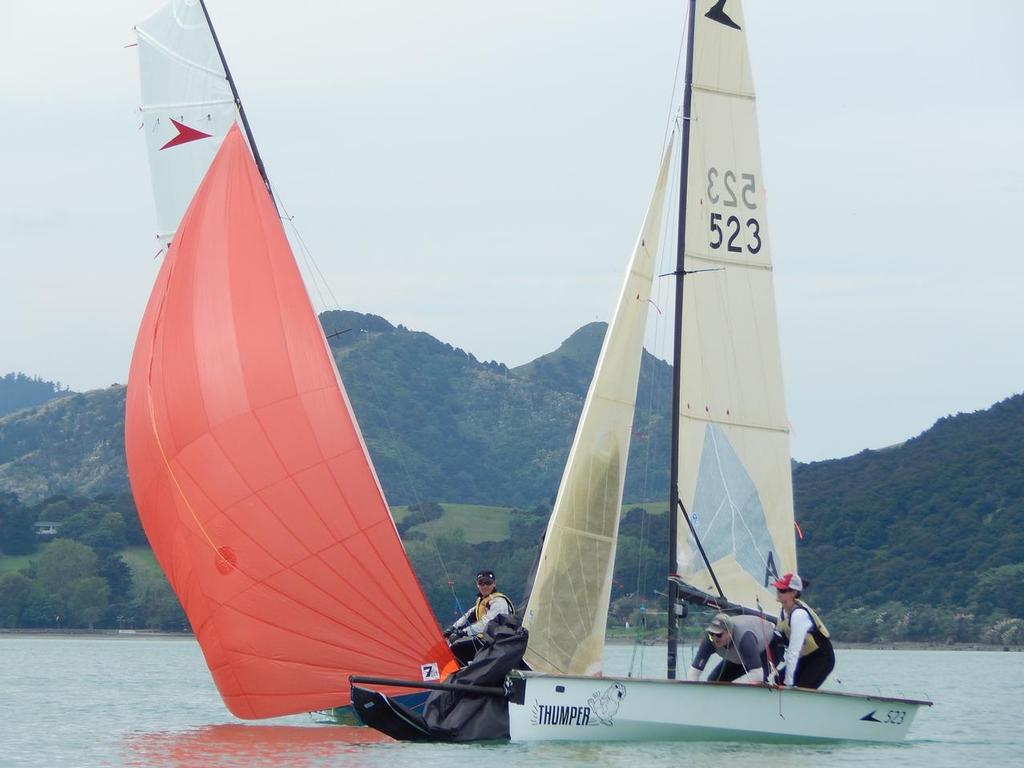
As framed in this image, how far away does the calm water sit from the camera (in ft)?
47.5

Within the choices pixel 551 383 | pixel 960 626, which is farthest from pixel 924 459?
pixel 551 383

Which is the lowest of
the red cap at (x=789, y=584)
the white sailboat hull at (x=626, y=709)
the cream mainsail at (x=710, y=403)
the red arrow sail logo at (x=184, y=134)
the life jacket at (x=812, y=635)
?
the white sailboat hull at (x=626, y=709)

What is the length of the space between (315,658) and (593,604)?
255 cm

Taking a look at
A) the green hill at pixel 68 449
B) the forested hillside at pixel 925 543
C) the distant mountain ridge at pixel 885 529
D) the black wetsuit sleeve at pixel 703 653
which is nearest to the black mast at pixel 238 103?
the black wetsuit sleeve at pixel 703 653

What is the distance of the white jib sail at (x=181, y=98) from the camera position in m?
18.5

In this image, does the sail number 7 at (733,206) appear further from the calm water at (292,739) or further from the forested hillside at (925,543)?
the forested hillside at (925,543)

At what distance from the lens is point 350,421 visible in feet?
52.6

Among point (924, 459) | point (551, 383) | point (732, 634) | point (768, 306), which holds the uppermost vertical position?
point (551, 383)

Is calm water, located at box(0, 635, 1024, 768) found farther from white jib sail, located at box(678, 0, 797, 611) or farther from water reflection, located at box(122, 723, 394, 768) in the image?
white jib sail, located at box(678, 0, 797, 611)

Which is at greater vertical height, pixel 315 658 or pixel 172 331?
pixel 172 331

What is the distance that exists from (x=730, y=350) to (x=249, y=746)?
5.81 meters

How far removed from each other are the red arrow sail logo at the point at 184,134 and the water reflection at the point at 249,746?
244 inches

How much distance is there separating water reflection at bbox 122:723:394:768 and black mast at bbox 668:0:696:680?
113 inches

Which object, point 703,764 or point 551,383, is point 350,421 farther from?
point 551,383
